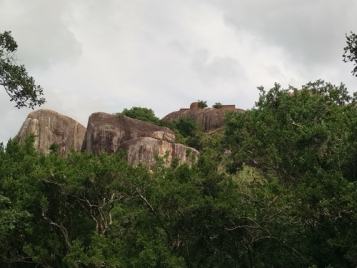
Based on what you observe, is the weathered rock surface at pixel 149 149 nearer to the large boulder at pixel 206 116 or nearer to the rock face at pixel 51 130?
the rock face at pixel 51 130

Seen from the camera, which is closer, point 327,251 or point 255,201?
point 327,251

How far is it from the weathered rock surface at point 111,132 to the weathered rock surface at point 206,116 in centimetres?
2674

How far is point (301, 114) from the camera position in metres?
19.0

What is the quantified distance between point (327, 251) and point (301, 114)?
439 cm

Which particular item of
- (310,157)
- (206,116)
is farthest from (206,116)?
(310,157)

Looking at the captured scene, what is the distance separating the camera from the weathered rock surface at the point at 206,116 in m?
73.9

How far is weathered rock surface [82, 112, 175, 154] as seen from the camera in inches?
1784

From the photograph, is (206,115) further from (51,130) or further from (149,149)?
(149,149)

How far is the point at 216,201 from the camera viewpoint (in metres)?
18.5

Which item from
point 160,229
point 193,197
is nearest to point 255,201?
point 193,197

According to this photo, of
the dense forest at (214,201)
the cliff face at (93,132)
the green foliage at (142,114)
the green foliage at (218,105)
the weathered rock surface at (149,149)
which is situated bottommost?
the dense forest at (214,201)

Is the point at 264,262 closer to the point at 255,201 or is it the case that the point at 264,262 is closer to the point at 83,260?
the point at 255,201

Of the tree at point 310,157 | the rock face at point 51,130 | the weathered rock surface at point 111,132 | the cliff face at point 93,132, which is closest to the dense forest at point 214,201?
the tree at point 310,157

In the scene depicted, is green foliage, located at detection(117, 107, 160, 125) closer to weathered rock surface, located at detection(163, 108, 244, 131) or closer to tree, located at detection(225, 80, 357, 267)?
weathered rock surface, located at detection(163, 108, 244, 131)
